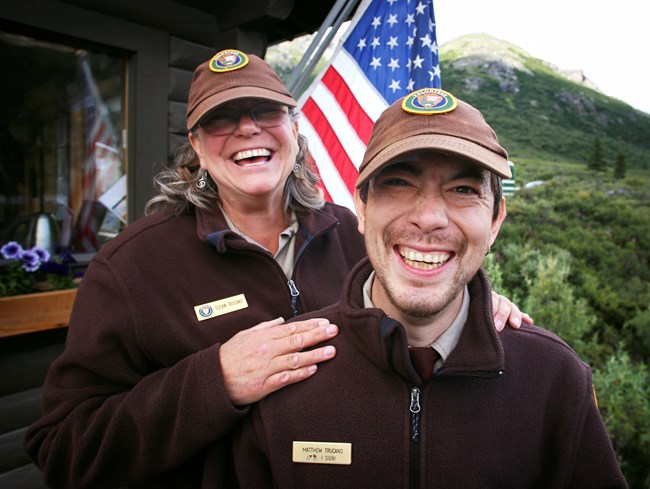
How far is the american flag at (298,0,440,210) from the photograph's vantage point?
314 centimetres

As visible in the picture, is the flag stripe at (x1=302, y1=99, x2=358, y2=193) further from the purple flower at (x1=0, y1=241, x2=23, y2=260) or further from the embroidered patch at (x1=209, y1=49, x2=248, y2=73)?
the purple flower at (x1=0, y1=241, x2=23, y2=260)

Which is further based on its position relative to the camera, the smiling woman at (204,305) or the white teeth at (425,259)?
the smiling woman at (204,305)

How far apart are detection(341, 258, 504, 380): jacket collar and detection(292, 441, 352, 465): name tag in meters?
0.24

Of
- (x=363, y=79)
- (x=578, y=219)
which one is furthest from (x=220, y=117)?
(x=578, y=219)

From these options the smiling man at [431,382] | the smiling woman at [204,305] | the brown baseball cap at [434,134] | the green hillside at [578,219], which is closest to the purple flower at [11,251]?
the smiling woman at [204,305]

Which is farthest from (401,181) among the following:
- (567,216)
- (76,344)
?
(567,216)

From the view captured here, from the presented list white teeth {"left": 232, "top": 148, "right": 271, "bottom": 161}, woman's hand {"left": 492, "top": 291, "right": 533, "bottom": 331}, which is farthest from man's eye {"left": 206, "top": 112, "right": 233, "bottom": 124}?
woman's hand {"left": 492, "top": 291, "right": 533, "bottom": 331}

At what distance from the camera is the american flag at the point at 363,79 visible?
3.14 metres

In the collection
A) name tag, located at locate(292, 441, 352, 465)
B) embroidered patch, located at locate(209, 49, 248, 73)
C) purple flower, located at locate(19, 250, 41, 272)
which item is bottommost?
name tag, located at locate(292, 441, 352, 465)

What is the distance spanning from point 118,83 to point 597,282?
4.08m

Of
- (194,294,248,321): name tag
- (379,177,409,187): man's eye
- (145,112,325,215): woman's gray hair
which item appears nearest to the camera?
(379,177,409,187): man's eye

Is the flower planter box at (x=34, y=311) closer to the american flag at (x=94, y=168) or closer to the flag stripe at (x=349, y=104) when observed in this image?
the american flag at (x=94, y=168)

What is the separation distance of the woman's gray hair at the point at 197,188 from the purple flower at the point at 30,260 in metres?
A: 1.41

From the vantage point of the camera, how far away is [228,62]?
184cm
